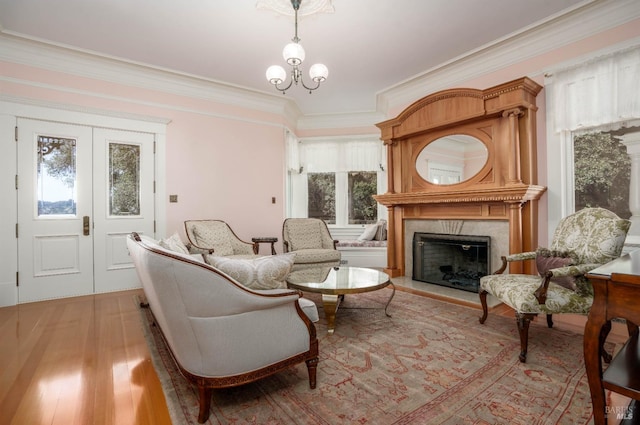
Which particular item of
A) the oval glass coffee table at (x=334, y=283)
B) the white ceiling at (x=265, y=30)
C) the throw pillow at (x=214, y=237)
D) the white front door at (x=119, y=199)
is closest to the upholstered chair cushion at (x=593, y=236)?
the oval glass coffee table at (x=334, y=283)

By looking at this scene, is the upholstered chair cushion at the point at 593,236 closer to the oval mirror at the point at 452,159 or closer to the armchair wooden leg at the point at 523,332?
the armchair wooden leg at the point at 523,332

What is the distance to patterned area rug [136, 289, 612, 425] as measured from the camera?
154cm

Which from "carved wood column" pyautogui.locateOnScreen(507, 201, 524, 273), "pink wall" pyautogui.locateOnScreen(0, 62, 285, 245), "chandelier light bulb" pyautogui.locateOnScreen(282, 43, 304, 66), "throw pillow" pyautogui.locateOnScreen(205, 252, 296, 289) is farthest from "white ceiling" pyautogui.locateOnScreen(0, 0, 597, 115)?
"throw pillow" pyautogui.locateOnScreen(205, 252, 296, 289)

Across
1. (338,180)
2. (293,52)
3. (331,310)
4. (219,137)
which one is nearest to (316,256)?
(331,310)

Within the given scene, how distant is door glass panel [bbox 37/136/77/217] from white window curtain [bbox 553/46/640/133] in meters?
5.71

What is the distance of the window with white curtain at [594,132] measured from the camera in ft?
9.45

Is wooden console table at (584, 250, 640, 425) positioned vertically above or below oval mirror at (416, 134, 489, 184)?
below

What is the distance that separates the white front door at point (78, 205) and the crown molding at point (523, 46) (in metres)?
3.98

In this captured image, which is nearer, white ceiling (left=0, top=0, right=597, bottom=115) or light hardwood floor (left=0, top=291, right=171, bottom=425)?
light hardwood floor (left=0, top=291, right=171, bottom=425)

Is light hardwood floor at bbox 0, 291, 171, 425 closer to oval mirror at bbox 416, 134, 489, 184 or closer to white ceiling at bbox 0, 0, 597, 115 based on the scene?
white ceiling at bbox 0, 0, 597, 115

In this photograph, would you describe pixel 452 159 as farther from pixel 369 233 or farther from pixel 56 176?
pixel 56 176

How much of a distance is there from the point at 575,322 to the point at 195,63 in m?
5.13

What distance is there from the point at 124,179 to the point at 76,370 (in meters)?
2.80

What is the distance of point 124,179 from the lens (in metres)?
4.15
